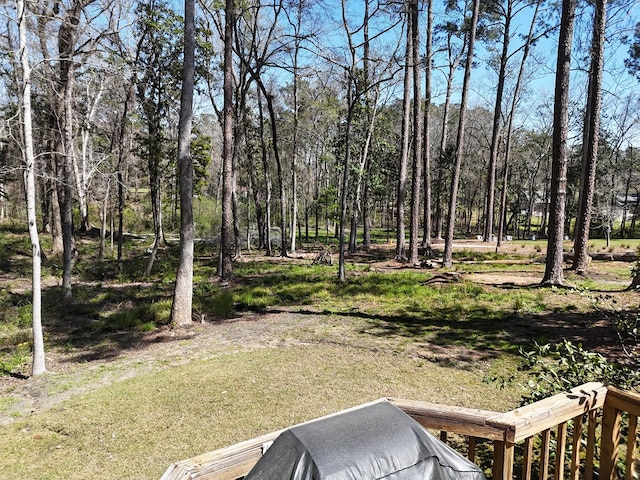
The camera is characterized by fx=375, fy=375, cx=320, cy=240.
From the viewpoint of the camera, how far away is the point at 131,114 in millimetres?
14836

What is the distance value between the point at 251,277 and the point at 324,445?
39.9 ft

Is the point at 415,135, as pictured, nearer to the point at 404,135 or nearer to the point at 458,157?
the point at 404,135

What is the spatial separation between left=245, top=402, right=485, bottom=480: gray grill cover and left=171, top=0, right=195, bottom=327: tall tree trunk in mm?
7207

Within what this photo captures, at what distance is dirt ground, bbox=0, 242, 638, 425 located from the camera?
5.46 m

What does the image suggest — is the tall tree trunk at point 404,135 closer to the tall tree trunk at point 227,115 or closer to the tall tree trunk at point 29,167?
the tall tree trunk at point 227,115

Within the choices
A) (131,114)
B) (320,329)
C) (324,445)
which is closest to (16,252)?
(131,114)

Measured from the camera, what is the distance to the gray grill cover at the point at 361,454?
5.02 feet

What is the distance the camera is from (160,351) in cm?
704

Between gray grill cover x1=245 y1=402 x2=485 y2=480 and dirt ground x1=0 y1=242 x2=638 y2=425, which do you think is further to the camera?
dirt ground x1=0 y1=242 x2=638 y2=425

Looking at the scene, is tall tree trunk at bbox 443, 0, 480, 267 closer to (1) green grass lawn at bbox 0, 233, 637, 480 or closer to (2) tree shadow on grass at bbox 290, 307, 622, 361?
(1) green grass lawn at bbox 0, 233, 637, 480

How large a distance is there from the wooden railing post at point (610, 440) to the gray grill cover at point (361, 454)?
1210mm

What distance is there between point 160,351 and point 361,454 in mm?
6415

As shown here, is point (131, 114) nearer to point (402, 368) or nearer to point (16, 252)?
point (16, 252)

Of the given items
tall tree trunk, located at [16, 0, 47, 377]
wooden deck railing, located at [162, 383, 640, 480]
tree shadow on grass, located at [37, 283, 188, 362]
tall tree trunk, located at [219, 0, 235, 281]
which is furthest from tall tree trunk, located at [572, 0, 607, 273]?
tall tree trunk, located at [16, 0, 47, 377]
